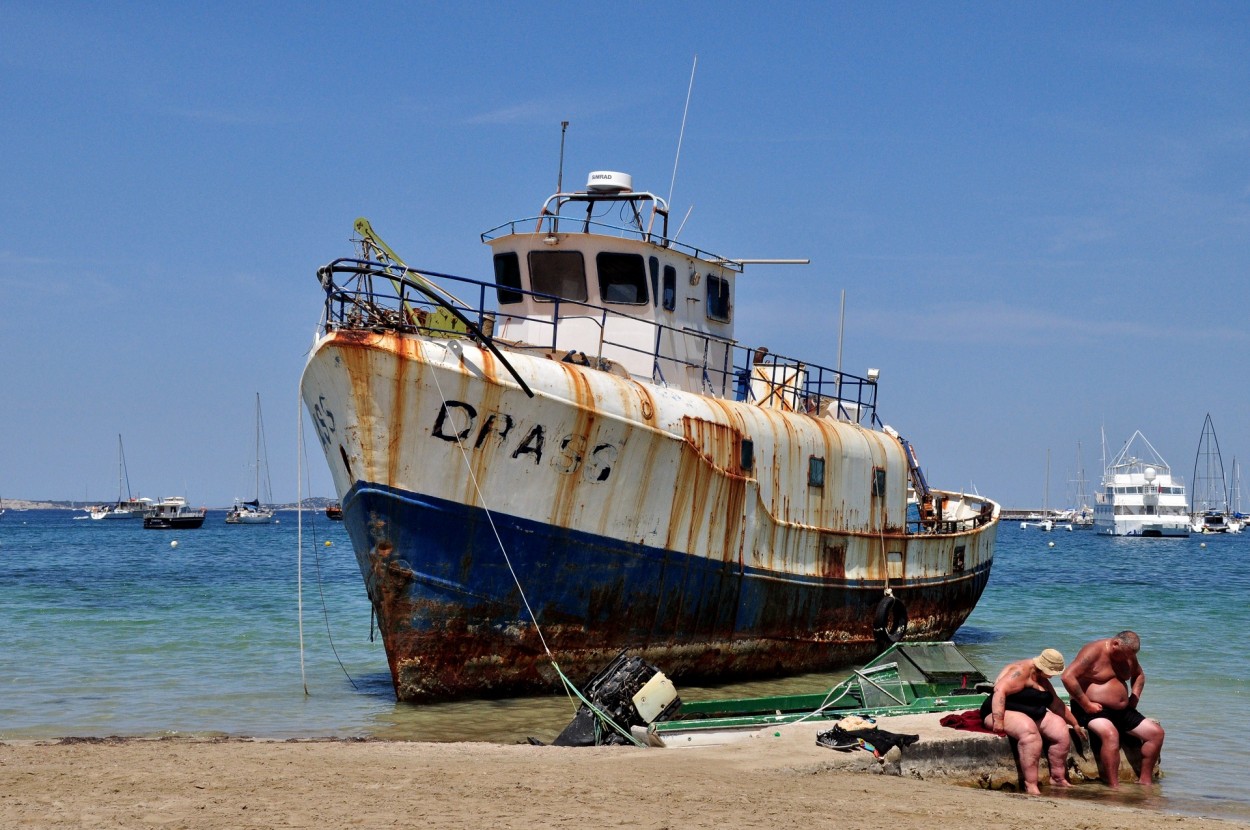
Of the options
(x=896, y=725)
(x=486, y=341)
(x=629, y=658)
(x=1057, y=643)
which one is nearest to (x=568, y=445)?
(x=486, y=341)

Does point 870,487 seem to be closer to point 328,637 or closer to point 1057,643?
point 1057,643

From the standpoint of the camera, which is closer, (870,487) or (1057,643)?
(870,487)

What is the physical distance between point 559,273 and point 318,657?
751 centimetres

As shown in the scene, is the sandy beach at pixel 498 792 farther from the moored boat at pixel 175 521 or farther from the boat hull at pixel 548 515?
the moored boat at pixel 175 521

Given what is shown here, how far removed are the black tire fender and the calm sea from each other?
1.30 m

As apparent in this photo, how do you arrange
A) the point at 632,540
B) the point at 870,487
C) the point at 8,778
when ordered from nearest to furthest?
the point at 8,778 < the point at 632,540 < the point at 870,487

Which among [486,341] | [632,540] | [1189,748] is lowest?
[1189,748]

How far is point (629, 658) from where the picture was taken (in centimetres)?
1254

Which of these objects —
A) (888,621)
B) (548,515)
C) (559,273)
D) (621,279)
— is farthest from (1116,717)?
(559,273)

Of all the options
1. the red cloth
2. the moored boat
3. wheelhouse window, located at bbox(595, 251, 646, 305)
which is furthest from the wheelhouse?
the moored boat

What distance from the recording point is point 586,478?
1438 centimetres

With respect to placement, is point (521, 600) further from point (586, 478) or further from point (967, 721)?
point (967, 721)

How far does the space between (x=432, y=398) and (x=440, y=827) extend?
6.52 m

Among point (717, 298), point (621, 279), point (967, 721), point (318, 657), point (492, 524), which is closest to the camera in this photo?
point (967, 721)
